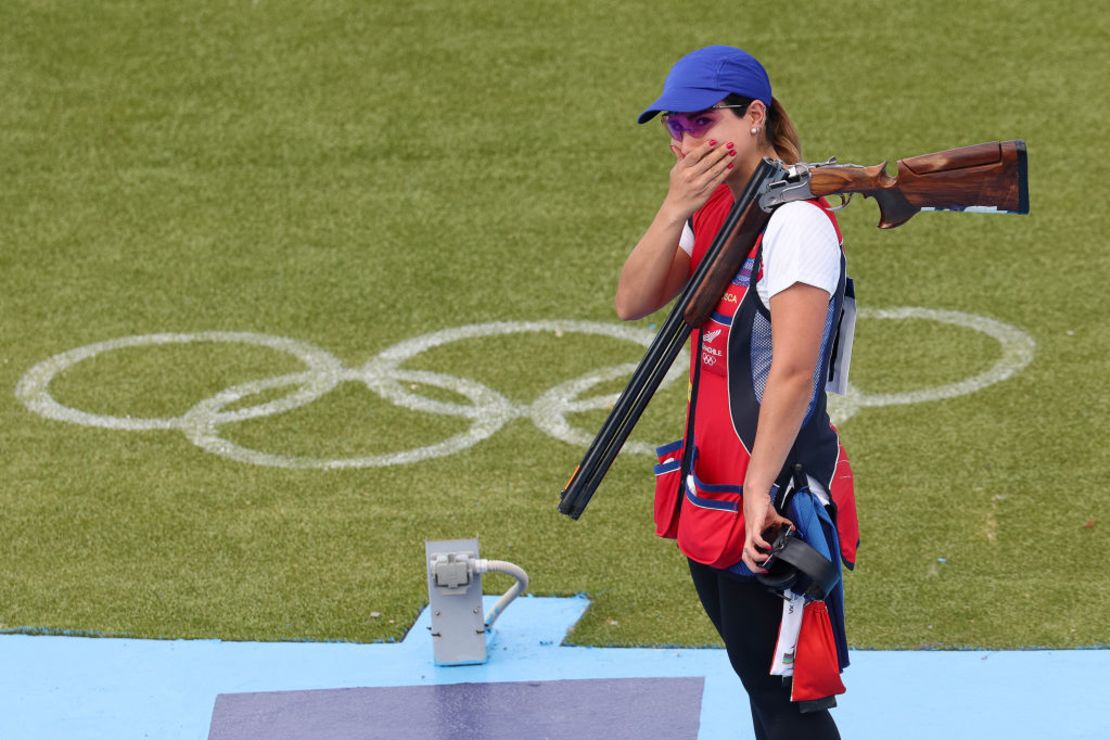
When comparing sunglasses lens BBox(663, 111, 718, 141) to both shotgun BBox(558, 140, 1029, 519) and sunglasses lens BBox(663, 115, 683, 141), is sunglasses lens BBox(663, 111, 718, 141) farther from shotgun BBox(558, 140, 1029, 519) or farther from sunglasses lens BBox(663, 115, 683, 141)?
shotgun BBox(558, 140, 1029, 519)

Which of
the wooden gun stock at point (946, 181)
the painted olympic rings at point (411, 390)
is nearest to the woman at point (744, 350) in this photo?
the wooden gun stock at point (946, 181)

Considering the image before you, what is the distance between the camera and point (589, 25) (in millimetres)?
11523

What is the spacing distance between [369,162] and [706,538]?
6825 mm

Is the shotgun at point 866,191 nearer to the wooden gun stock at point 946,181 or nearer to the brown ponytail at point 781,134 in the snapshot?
the wooden gun stock at point 946,181

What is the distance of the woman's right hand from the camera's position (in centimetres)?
363

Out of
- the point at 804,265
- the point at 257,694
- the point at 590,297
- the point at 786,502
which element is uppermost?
the point at 804,265

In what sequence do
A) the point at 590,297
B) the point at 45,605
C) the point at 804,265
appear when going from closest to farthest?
the point at 804,265 < the point at 45,605 < the point at 590,297

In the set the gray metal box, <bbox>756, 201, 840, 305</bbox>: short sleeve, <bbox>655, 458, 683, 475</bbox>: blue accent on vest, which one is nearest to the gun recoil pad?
<bbox>655, 458, 683, 475</bbox>: blue accent on vest

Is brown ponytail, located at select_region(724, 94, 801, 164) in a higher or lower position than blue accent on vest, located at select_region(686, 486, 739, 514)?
higher

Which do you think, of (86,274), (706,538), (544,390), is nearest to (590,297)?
(544,390)

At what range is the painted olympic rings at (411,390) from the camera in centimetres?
718

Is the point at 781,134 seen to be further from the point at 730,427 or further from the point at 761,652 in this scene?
the point at 761,652

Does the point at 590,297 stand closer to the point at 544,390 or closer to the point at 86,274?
the point at 544,390

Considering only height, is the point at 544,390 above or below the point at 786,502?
below
